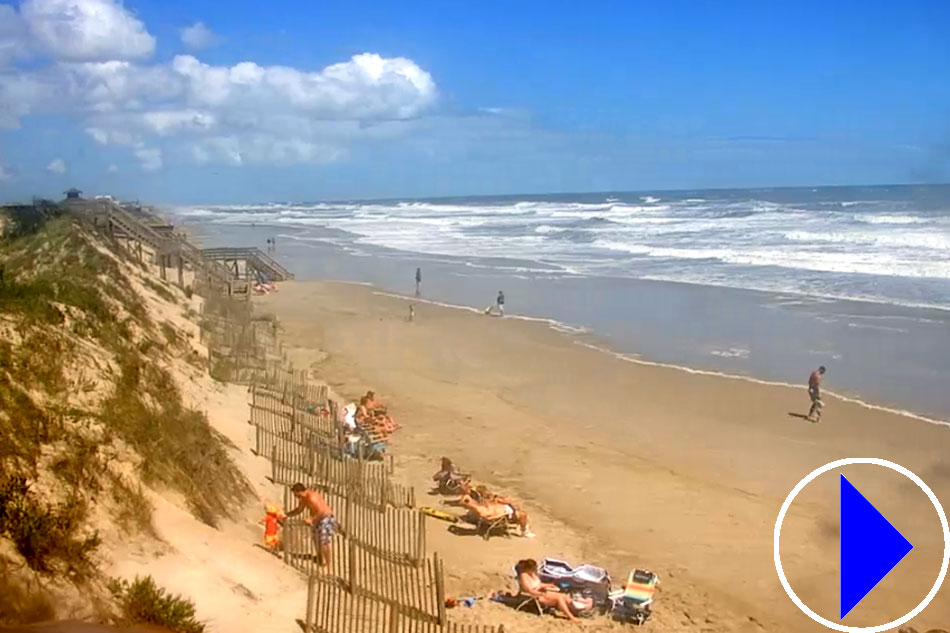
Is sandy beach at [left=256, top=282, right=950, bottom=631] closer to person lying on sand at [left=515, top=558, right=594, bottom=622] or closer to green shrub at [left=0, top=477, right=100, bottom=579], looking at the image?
person lying on sand at [left=515, top=558, right=594, bottom=622]

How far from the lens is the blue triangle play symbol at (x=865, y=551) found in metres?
11.5

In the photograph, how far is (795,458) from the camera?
16562 mm

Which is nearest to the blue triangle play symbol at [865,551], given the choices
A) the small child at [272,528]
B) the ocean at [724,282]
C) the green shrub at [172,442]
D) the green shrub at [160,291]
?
the ocean at [724,282]

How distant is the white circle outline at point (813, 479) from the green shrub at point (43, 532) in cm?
784

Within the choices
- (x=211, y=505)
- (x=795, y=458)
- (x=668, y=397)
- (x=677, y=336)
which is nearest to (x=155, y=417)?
(x=211, y=505)

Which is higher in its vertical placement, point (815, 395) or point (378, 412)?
point (815, 395)

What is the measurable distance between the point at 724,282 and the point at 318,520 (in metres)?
30.0

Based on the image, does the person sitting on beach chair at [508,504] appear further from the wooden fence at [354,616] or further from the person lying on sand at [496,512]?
the wooden fence at [354,616]

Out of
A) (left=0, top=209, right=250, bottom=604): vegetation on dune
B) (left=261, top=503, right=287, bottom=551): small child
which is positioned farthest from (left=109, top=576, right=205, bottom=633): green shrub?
(left=261, top=503, right=287, bottom=551): small child

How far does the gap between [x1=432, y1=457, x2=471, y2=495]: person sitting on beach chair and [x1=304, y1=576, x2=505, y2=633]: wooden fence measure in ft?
18.1

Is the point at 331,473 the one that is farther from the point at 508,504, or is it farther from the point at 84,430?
the point at 84,430

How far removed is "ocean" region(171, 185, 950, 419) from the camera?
77.8 ft

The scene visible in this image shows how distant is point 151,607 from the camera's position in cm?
713

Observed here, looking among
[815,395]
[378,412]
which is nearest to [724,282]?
[815,395]
